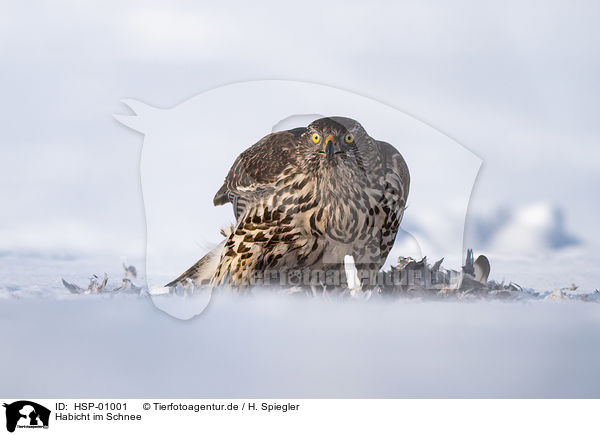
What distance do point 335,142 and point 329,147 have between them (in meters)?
0.04

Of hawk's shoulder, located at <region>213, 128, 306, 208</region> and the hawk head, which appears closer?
the hawk head

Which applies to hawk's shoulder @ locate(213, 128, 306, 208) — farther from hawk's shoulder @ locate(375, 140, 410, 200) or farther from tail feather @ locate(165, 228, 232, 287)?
hawk's shoulder @ locate(375, 140, 410, 200)

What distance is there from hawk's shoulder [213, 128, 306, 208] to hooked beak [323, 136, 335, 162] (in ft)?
0.84

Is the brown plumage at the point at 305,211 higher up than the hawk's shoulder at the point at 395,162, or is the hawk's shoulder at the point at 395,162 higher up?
the hawk's shoulder at the point at 395,162

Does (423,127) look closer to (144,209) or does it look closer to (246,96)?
(246,96)

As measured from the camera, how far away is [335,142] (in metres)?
3.69

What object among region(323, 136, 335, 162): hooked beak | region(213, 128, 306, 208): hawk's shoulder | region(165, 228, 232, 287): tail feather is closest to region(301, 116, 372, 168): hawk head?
region(323, 136, 335, 162): hooked beak

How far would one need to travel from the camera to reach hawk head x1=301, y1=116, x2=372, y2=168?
3.69 m

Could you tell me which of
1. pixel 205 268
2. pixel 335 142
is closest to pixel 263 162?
pixel 335 142

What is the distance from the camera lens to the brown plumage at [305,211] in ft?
12.7

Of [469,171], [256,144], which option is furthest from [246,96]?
[469,171]

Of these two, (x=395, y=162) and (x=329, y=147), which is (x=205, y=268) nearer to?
(x=329, y=147)

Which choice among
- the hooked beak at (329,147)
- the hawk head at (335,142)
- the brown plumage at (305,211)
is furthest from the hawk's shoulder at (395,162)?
the hooked beak at (329,147)

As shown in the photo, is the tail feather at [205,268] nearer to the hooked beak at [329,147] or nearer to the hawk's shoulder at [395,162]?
the hooked beak at [329,147]
